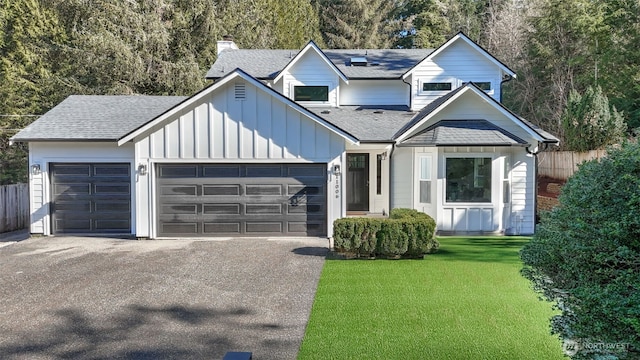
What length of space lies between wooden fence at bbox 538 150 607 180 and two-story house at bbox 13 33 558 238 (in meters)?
8.71

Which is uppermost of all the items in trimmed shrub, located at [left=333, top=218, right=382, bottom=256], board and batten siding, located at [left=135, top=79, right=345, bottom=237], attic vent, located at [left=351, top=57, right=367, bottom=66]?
attic vent, located at [left=351, top=57, right=367, bottom=66]

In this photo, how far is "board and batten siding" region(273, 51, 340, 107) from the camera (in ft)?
54.5

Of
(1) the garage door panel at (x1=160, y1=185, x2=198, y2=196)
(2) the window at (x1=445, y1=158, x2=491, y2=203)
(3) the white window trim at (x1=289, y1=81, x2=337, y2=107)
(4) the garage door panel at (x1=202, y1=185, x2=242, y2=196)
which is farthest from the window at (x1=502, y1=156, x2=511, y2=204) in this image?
(1) the garage door panel at (x1=160, y1=185, x2=198, y2=196)

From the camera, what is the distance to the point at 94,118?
46.9ft

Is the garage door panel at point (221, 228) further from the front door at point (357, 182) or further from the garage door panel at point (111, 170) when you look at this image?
the front door at point (357, 182)

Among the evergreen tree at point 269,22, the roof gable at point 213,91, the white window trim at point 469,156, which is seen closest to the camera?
the roof gable at point 213,91

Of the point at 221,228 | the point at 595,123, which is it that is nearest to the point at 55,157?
the point at 221,228

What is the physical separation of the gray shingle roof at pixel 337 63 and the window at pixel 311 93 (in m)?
1.09

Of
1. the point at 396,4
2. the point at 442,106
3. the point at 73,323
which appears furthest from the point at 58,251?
the point at 396,4

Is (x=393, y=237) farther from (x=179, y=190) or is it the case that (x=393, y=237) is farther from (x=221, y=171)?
(x=179, y=190)

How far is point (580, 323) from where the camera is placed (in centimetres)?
340

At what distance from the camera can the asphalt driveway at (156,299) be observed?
527 cm

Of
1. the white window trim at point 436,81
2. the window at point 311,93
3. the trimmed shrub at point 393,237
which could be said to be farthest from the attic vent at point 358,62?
the trimmed shrub at point 393,237

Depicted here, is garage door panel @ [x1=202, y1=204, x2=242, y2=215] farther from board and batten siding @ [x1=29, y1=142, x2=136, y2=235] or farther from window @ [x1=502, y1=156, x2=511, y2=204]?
window @ [x1=502, y1=156, x2=511, y2=204]
